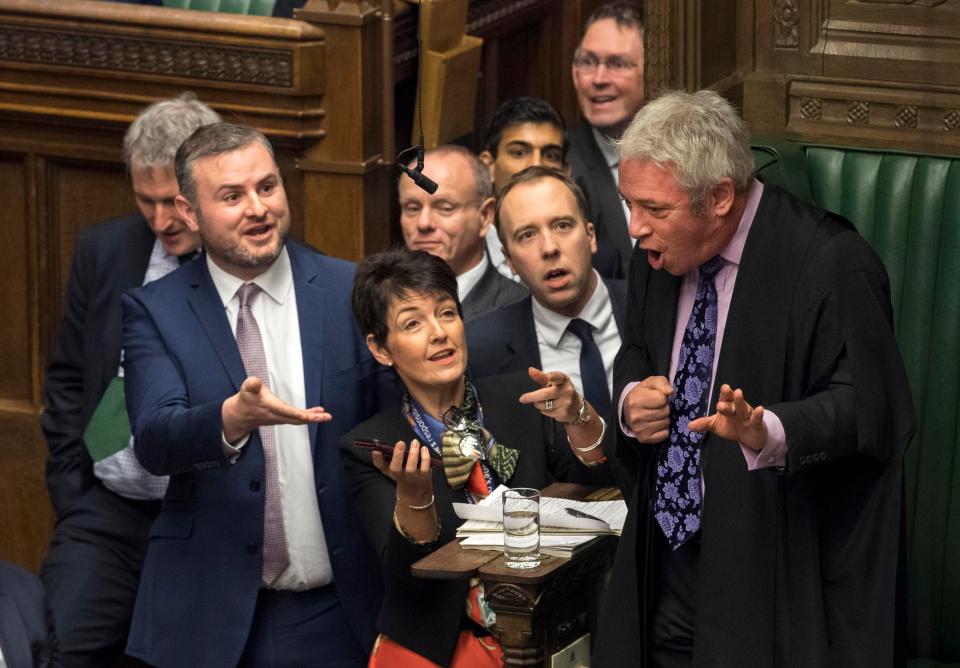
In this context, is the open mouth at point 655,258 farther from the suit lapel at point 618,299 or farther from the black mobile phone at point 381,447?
the suit lapel at point 618,299

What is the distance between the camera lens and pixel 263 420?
317cm

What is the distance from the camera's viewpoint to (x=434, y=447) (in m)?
3.22

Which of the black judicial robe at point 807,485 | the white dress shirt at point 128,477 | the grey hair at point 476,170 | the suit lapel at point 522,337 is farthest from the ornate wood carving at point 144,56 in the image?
the black judicial robe at point 807,485

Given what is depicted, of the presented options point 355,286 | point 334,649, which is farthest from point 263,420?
point 334,649

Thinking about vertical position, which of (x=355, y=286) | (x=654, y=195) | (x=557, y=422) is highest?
(x=654, y=195)

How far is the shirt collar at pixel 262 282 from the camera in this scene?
11.5 feet

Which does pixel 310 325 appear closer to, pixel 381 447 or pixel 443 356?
pixel 443 356

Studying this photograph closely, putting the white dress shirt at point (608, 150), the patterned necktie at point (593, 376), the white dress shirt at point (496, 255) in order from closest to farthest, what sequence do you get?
1. the patterned necktie at point (593, 376)
2. the white dress shirt at point (496, 255)
3. the white dress shirt at point (608, 150)

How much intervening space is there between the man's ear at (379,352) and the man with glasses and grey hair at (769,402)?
0.68 metres

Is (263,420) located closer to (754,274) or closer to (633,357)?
(633,357)

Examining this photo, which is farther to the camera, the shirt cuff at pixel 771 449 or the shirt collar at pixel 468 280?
the shirt collar at pixel 468 280

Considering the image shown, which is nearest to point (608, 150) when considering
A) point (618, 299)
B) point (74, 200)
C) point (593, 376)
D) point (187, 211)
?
point (618, 299)

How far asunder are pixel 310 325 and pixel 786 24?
1.29 metres

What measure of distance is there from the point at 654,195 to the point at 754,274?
0.22 meters
